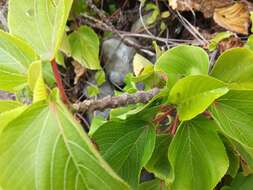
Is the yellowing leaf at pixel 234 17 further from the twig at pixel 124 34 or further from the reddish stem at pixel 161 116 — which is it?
the reddish stem at pixel 161 116

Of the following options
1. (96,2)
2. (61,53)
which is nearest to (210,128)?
(61,53)

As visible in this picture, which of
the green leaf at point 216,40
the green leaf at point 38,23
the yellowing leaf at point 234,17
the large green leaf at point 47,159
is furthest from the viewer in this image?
the yellowing leaf at point 234,17

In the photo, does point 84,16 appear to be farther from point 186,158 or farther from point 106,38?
point 186,158

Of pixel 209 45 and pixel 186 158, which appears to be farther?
pixel 209 45

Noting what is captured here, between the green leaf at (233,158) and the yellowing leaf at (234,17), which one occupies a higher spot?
the yellowing leaf at (234,17)

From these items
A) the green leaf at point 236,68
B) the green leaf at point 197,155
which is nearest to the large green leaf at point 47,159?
the green leaf at point 197,155

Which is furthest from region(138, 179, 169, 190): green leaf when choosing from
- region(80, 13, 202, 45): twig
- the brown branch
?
region(80, 13, 202, 45): twig

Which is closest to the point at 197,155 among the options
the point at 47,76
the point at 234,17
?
the point at 47,76
